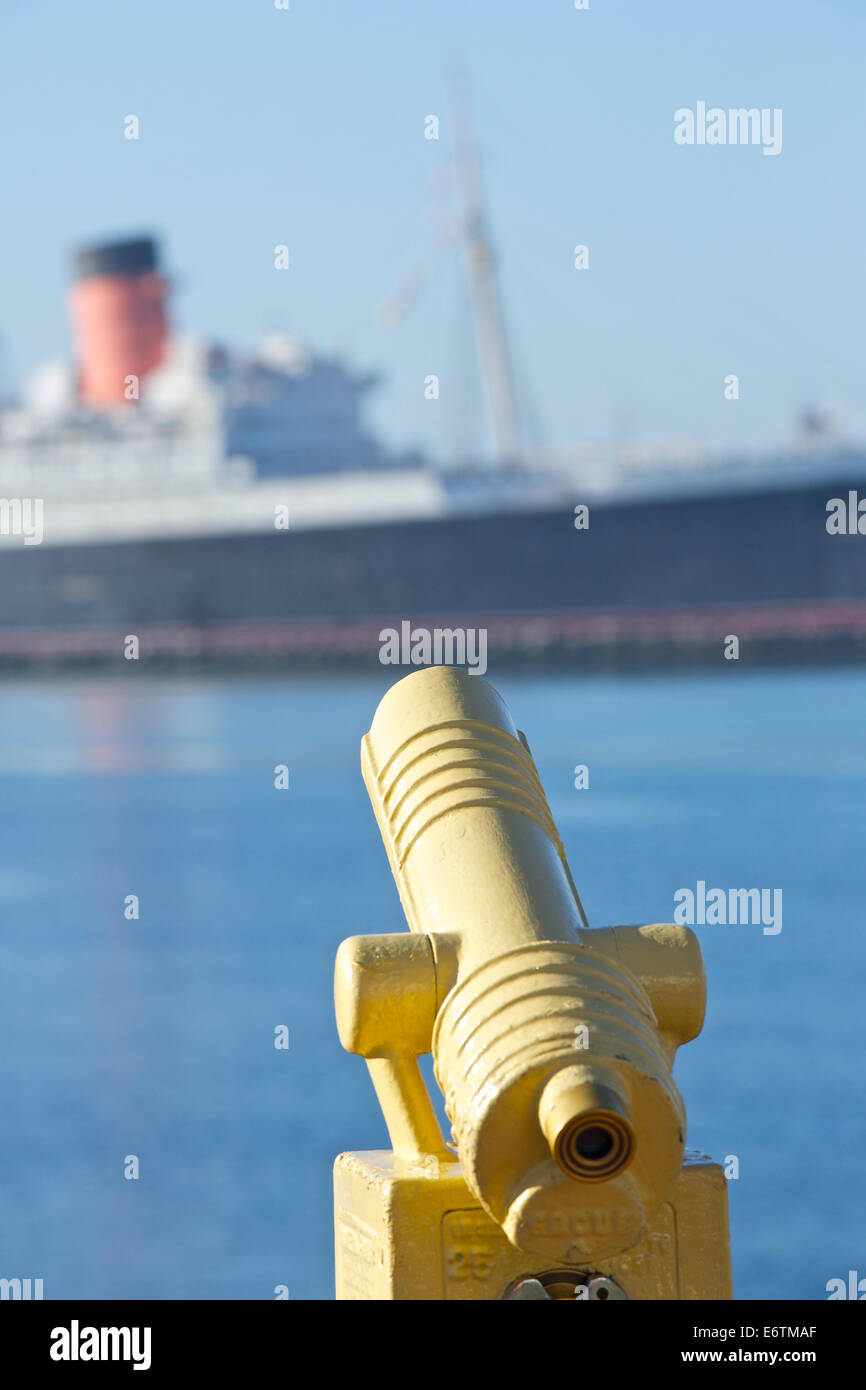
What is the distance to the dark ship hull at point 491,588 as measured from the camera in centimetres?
3872

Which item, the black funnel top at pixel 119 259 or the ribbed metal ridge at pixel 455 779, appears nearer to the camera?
the ribbed metal ridge at pixel 455 779

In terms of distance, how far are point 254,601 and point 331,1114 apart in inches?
1256

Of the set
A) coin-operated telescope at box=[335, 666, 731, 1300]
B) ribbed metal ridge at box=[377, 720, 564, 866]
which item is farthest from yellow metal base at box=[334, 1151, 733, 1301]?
ribbed metal ridge at box=[377, 720, 564, 866]

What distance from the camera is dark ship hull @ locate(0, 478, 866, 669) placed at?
38719mm

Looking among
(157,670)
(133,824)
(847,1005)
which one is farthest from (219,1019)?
(157,670)

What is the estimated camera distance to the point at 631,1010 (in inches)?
68.3
